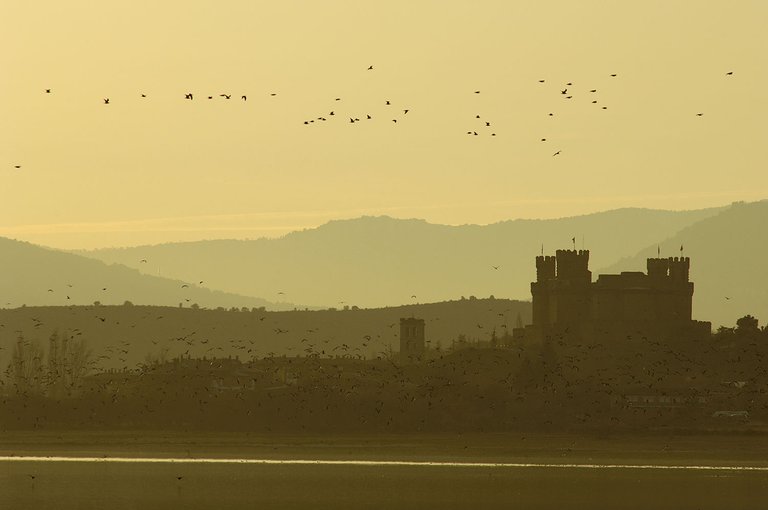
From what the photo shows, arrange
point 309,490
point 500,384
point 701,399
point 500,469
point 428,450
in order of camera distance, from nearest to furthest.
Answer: point 309,490 < point 500,469 < point 428,450 < point 701,399 < point 500,384

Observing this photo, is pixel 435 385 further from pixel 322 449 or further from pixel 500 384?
pixel 322 449

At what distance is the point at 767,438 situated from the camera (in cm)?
14800

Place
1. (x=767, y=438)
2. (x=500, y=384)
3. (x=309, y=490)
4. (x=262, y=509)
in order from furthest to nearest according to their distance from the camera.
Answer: (x=500, y=384), (x=767, y=438), (x=309, y=490), (x=262, y=509)

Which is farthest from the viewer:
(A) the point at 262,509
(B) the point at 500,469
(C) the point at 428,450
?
(C) the point at 428,450

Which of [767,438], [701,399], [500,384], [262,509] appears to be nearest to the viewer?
[262,509]

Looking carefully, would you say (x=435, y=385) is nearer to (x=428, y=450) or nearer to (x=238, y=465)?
(x=428, y=450)

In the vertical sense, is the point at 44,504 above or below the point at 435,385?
below

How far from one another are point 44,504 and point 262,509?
11907 millimetres

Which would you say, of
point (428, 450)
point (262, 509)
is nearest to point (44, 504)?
point (262, 509)

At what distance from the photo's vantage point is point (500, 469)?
117625mm

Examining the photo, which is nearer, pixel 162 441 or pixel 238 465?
pixel 238 465

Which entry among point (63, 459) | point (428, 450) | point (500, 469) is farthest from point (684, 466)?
point (63, 459)

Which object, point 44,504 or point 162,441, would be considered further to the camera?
point 162,441

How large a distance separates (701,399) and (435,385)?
2891 cm
